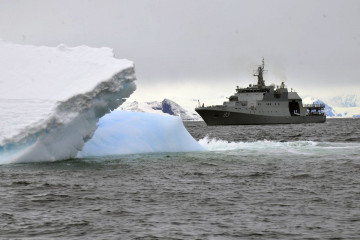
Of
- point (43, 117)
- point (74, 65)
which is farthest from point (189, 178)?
point (74, 65)

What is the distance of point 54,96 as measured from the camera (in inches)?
754

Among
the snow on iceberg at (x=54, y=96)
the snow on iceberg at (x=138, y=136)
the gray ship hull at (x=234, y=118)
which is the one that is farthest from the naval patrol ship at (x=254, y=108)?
the snow on iceberg at (x=54, y=96)

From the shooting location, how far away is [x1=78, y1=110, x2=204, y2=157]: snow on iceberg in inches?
906

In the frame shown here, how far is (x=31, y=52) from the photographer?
23.0 metres

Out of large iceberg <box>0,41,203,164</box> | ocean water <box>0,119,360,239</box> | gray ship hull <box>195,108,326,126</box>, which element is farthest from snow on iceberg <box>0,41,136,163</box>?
gray ship hull <box>195,108,326,126</box>

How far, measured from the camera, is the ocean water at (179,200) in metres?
9.34

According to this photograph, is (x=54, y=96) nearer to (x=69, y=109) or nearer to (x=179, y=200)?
(x=69, y=109)

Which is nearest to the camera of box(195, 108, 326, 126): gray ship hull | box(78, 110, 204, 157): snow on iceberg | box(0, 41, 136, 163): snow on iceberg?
box(0, 41, 136, 163): snow on iceberg

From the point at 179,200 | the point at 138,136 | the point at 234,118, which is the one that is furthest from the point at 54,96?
the point at 234,118

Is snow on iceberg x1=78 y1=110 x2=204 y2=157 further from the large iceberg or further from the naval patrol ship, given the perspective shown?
the naval patrol ship

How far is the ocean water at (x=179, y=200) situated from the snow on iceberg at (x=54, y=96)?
813 millimetres

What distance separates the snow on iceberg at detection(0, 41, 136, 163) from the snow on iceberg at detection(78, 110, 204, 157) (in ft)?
6.78

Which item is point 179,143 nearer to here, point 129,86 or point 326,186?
point 129,86

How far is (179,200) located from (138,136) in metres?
12.3
